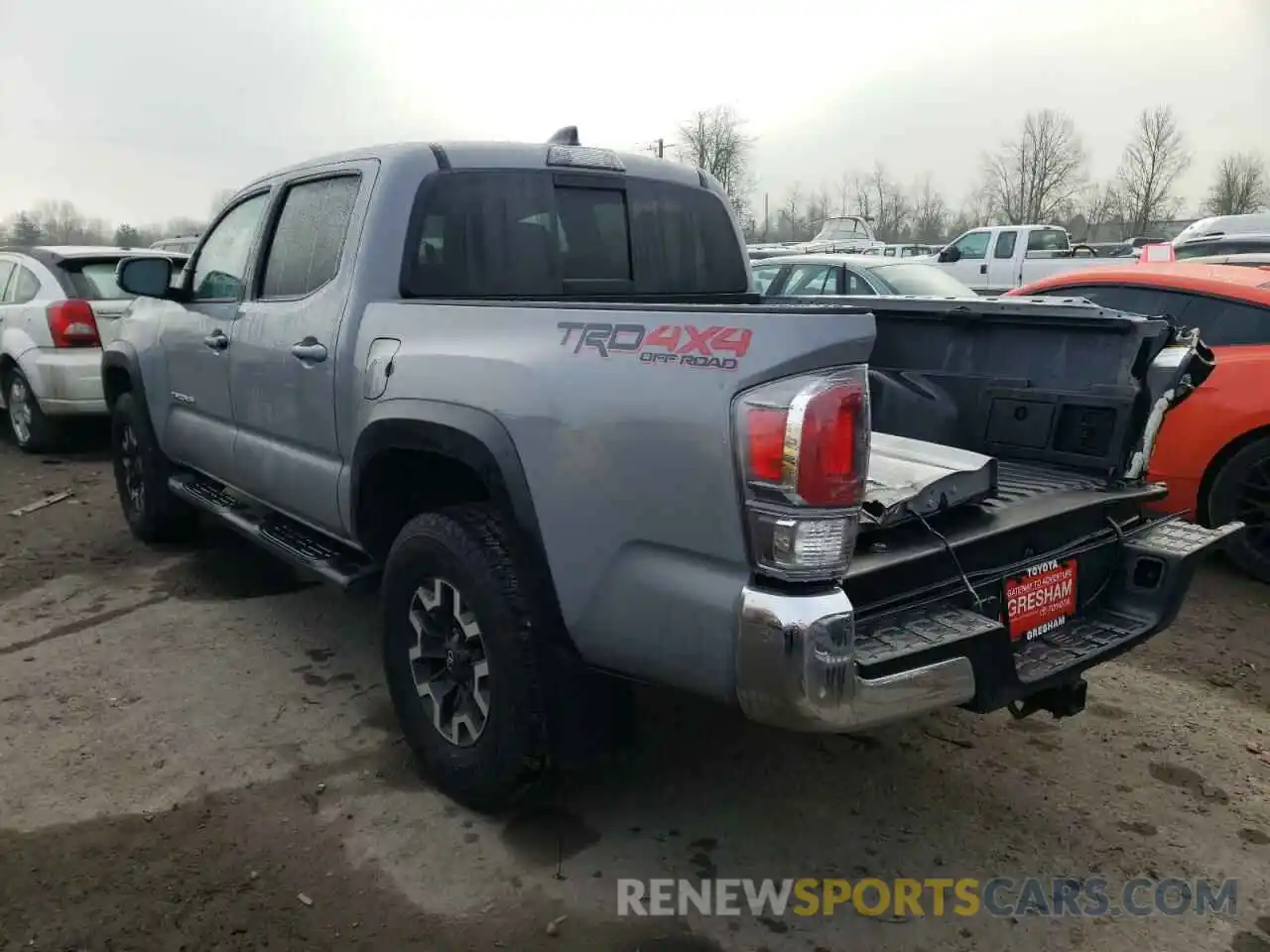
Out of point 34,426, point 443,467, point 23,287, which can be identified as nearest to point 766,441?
point 443,467

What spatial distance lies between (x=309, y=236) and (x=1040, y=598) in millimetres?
2968

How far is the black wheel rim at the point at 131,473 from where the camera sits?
555cm

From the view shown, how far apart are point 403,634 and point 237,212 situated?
257 cm

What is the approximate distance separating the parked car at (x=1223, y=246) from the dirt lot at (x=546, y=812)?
30.7 ft

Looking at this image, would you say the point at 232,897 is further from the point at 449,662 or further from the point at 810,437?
the point at 810,437

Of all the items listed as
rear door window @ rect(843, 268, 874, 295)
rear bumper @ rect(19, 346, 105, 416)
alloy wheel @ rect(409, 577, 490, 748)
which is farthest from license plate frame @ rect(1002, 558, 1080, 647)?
rear bumper @ rect(19, 346, 105, 416)

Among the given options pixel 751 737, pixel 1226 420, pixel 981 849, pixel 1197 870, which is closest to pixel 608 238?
pixel 751 737

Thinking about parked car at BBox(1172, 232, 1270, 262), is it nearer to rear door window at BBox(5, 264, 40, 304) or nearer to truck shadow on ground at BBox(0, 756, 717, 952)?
truck shadow on ground at BBox(0, 756, 717, 952)

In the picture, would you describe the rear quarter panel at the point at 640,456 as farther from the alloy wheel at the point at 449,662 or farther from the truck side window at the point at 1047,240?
the truck side window at the point at 1047,240

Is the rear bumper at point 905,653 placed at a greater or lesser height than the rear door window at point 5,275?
lesser

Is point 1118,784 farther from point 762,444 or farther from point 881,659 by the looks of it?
point 762,444

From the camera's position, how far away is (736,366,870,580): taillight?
6.91 feet

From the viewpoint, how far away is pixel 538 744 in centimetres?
270

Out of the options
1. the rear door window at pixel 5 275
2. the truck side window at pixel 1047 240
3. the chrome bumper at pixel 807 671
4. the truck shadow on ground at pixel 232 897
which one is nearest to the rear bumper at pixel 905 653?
the chrome bumper at pixel 807 671
